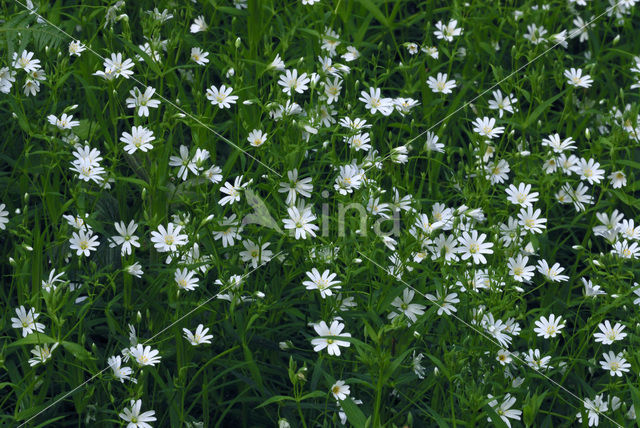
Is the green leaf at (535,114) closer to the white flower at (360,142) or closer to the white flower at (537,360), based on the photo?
the white flower at (360,142)

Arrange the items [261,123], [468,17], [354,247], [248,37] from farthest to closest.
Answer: [468,17] < [248,37] < [261,123] < [354,247]

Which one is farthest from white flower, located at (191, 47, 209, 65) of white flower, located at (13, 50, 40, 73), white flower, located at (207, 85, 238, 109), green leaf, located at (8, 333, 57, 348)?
green leaf, located at (8, 333, 57, 348)

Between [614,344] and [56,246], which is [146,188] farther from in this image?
[614,344]

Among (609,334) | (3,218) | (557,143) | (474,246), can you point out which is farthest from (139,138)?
(609,334)

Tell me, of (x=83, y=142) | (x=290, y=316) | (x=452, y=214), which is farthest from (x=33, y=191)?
(x=452, y=214)

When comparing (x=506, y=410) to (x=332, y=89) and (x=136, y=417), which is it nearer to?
(x=136, y=417)
